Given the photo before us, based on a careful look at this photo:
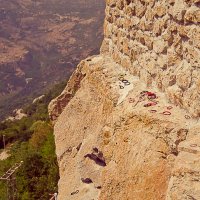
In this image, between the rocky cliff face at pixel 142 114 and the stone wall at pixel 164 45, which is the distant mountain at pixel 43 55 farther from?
the stone wall at pixel 164 45

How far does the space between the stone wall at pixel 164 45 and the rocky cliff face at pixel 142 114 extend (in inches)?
0.5

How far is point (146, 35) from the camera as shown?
6.41 meters

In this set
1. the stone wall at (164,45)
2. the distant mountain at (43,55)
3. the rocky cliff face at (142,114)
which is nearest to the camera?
the rocky cliff face at (142,114)

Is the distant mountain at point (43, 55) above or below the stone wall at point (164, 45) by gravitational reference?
below

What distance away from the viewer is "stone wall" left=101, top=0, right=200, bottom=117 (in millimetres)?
4969

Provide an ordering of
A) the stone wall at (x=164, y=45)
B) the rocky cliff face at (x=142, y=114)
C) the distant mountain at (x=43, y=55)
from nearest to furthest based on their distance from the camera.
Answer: the rocky cliff face at (x=142, y=114), the stone wall at (x=164, y=45), the distant mountain at (x=43, y=55)

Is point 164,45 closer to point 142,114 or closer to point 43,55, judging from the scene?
point 142,114

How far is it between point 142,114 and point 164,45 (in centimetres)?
100

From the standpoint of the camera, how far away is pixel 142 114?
18.0ft

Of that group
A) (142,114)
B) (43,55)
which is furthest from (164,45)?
(43,55)

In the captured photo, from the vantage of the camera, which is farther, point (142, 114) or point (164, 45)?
point (164, 45)

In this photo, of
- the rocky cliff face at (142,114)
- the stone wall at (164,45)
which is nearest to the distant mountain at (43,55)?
the rocky cliff face at (142,114)

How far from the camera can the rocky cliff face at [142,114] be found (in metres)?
4.80

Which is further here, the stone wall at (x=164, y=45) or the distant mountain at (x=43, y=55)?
the distant mountain at (x=43, y=55)
